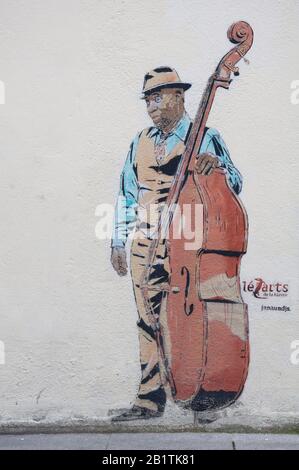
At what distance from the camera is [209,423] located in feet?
19.1

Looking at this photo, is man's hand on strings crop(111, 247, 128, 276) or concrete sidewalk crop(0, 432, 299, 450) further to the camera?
man's hand on strings crop(111, 247, 128, 276)

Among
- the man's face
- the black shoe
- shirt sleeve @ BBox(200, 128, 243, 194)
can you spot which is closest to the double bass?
shirt sleeve @ BBox(200, 128, 243, 194)

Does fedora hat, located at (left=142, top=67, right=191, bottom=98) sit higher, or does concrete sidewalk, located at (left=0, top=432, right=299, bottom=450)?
fedora hat, located at (left=142, top=67, right=191, bottom=98)

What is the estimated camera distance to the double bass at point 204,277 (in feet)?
18.9

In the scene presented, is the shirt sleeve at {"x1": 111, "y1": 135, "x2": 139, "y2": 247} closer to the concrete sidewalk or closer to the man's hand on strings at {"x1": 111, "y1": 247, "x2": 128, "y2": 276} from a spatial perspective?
the man's hand on strings at {"x1": 111, "y1": 247, "x2": 128, "y2": 276}

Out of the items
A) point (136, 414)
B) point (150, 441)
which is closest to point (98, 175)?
point (136, 414)

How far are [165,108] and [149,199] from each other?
77 cm

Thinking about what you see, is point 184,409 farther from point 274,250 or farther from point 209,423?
point 274,250

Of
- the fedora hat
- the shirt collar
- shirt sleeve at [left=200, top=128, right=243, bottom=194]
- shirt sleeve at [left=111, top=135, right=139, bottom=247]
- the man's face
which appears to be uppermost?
the fedora hat

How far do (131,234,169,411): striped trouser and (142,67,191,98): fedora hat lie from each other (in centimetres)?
128

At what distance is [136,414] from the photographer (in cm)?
582

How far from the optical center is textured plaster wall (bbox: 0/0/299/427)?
5723 mm

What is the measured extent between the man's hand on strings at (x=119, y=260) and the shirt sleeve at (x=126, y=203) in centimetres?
5

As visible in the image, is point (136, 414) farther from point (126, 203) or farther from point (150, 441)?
point (126, 203)
